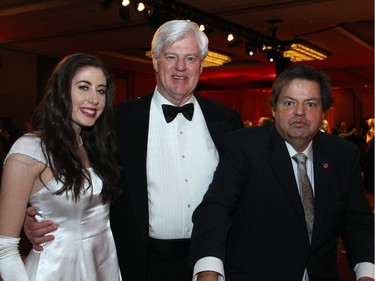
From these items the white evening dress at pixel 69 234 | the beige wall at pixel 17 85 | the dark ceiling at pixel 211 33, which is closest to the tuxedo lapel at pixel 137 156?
the white evening dress at pixel 69 234

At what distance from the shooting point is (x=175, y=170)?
228cm

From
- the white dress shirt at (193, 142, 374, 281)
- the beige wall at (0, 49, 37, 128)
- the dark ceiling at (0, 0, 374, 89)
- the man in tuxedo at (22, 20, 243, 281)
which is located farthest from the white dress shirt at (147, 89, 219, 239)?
the beige wall at (0, 49, 37, 128)

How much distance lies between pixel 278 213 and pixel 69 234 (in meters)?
0.86

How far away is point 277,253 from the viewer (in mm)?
1771

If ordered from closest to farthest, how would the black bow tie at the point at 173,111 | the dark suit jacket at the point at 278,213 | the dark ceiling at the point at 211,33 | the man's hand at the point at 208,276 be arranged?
the man's hand at the point at 208,276 < the dark suit jacket at the point at 278,213 < the black bow tie at the point at 173,111 < the dark ceiling at the point at 211,33

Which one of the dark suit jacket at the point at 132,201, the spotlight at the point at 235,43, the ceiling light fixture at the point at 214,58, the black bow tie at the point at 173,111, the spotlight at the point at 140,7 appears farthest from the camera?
the ceiling light fixture at the point at 214,58

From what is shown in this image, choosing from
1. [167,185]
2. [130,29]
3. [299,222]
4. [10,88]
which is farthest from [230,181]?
[10,88]

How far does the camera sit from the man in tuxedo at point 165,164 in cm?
219

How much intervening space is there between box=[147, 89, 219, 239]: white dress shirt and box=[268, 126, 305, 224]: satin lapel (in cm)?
53

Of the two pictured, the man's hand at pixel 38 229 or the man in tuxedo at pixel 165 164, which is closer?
the man's hand at pixel 38 229

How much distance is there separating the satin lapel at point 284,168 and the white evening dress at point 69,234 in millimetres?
765

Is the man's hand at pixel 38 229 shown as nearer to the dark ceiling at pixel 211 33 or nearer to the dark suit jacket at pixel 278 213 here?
the dark suit jacket at pixel 278 213

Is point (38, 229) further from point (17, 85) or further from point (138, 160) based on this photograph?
point (17, 85)

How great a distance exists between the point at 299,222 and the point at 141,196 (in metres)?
0.75
